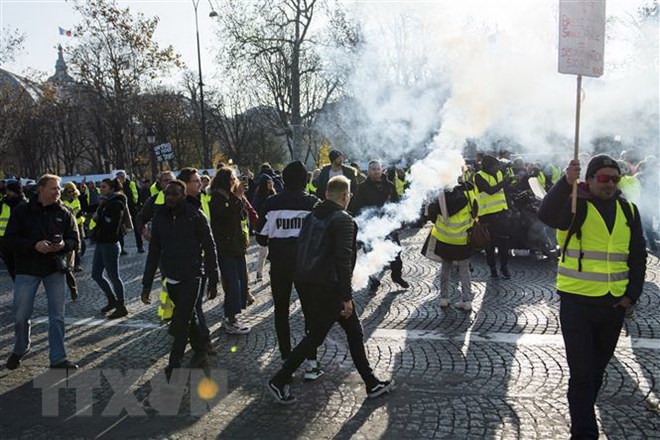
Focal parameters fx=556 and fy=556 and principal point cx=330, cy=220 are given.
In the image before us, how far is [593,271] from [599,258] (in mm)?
95

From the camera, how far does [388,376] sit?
507cm

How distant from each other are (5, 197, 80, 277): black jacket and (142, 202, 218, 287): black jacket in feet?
3.25

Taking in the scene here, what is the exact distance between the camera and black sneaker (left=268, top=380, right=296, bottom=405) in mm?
4508

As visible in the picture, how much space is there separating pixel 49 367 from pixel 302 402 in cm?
281

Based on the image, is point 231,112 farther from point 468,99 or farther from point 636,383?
point 636,383

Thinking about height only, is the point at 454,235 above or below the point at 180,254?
below

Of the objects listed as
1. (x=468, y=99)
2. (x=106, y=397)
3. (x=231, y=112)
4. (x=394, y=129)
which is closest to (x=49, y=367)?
(x=106, y=397)

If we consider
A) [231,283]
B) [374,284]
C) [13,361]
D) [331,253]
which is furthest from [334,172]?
[13,361]

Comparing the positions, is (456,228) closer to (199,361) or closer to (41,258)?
(199,361)

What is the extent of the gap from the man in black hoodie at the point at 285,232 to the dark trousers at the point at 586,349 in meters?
2.35

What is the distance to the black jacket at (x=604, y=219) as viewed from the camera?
3654 millimetres

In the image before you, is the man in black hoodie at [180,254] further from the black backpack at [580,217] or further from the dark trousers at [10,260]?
the black backpack at [580,217]

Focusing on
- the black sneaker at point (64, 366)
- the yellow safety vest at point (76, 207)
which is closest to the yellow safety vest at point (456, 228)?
the black sneaker at point (64, 366)

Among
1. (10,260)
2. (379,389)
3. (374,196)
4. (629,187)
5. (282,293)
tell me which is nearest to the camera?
(379,389)
